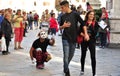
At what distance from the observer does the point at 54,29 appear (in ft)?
84.7

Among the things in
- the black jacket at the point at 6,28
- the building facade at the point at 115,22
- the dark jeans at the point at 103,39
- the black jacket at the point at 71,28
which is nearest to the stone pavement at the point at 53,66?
the black jacket at the point at 6,28

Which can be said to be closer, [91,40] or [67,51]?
[67,51]

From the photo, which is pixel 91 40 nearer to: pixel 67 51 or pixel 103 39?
pixel 67 51

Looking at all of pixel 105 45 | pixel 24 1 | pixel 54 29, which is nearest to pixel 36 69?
pixel 105 45

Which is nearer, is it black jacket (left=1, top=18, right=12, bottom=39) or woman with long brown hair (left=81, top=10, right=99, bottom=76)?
woman with long brown hair (left=81, top=10, right=99, bottom=76)

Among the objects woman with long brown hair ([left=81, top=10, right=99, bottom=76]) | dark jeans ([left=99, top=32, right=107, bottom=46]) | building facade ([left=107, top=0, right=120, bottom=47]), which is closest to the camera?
woman with long brown hair ([left=81, top=10, right=99, bottom=76])

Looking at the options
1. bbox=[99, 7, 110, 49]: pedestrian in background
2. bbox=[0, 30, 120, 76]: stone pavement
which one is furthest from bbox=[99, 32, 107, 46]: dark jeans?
bbox=[0, 30, 120, 76]: stone pavement

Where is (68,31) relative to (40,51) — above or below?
above

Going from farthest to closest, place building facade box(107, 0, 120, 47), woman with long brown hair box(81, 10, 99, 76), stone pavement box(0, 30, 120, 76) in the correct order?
1. building facade box(107, 0, 120, 47)
2. stone pavement box(0, 30, 120, 76)
3. woman with long brown hair box(81, 10, 99, 76)

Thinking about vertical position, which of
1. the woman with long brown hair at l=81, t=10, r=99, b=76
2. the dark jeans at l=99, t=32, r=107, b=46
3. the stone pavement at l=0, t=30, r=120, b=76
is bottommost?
the dark jeans at l=99, t=32, r=107, b=46

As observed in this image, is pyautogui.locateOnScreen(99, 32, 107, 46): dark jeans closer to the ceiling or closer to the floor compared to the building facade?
closer to the floor

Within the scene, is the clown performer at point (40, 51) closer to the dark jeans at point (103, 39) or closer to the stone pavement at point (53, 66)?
the stone pavement at point (53, 66)

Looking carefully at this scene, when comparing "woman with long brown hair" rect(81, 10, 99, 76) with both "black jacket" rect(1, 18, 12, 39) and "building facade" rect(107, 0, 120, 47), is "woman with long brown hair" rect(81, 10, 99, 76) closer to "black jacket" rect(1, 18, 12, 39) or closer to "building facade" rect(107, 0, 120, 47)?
"black jacket" rect(1, 18, 12, 39)

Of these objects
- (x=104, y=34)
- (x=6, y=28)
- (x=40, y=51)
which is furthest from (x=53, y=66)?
(x=104, y=34)
